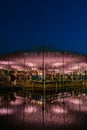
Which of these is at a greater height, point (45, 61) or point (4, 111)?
point (45, 61)

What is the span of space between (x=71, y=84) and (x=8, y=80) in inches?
146

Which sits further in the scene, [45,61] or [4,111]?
[45,61]

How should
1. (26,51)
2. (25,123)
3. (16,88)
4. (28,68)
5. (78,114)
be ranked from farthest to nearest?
(28,68) → (26,51) → (16,88) → (78,114) → (25,123)

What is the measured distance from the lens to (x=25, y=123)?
496 cm

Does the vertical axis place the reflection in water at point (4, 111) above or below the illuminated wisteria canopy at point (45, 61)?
below

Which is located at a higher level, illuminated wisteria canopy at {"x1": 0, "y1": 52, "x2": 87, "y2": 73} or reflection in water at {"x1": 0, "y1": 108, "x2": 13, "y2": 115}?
illuminated wisteria canopy at {"x1": 0, "y1": 52, "x2": 87, "y2": 73}

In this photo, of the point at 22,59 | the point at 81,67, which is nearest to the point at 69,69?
the point at 81,67

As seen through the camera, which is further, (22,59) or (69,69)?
(69,69)

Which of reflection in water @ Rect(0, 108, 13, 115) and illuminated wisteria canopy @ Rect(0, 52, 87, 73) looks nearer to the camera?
reflection in water @ Rect(0, 108, 13, 115)

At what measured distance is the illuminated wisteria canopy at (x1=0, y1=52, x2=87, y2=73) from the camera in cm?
1668

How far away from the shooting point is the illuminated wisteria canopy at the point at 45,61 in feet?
54.7

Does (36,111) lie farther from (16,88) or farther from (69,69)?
(69,69)

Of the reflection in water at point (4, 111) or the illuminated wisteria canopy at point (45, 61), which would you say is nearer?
the reflection in water at point (4, 111)

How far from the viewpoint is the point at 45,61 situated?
Result: 56.2 feet
